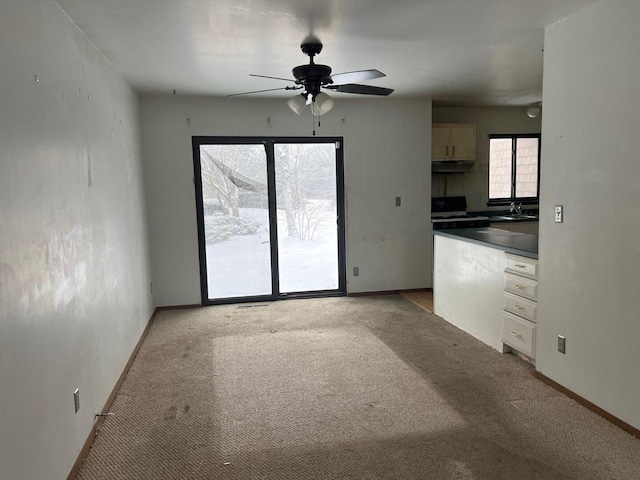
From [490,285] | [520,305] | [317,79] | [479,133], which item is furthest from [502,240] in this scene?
[479,133]

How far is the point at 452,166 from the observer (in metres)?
6.25

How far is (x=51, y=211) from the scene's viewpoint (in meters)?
2.08

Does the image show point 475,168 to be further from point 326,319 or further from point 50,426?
point 50,426

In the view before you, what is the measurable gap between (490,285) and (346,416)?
5.73 feet

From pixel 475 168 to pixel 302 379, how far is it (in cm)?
442

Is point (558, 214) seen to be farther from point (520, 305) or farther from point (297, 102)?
point (297, 102)

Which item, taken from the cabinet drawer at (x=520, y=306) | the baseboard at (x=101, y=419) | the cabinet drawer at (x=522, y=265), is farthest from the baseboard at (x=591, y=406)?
the baseboard at (x=101, y=419)

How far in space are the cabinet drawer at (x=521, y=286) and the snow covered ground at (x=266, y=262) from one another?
2.55 metres

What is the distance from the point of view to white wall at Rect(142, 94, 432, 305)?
509cm

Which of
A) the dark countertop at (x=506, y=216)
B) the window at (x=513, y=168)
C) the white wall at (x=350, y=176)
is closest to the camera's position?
the white wall at (x=350, y=176)

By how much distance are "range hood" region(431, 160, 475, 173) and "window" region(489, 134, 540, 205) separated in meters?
0.44

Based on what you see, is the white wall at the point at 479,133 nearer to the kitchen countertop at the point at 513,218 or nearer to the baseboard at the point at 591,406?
the kitchen countertop at the point at 513,218

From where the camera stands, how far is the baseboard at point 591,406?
95.6 inches

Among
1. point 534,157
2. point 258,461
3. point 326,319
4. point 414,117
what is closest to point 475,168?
point 534,157
